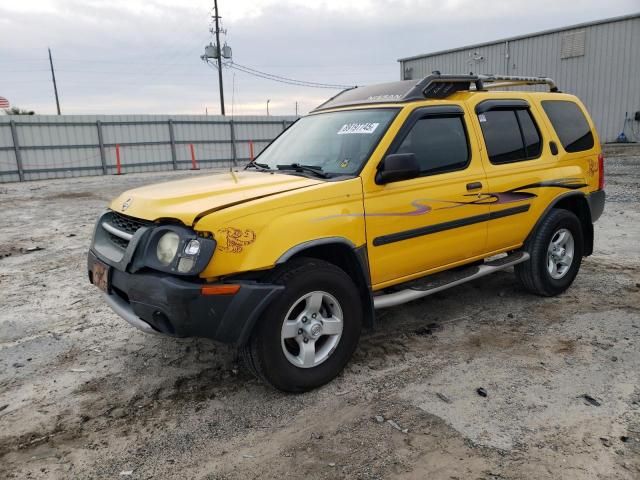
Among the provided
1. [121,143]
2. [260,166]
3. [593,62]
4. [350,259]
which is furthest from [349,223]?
[593,62]

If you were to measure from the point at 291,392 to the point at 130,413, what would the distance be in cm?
99

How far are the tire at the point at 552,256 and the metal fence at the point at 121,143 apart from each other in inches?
814

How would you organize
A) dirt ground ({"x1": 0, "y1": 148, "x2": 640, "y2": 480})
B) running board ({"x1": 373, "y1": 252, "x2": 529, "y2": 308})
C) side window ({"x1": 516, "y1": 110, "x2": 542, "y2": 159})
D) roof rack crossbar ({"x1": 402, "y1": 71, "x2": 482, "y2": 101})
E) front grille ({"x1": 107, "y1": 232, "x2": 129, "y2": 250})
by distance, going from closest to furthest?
dirt ground ({"x1": 0, "y1": 148, "x2": 640, "y2": 480})
front grille ({"x1": 107, "y1": 232, "x2": 129, "y2": 250})
running board ({"x1": 373, "y1": 252, "x2": 529, "y2": 308})
roof rack crossbar ({"x1": 402, "y1": 71, "x2": 482, "y2": 101})
side window ({"x1": 516, "y1": 110, "x2": 542, "y2": 159})

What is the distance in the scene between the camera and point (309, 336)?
3236mm

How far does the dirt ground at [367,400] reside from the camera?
2.59 meters

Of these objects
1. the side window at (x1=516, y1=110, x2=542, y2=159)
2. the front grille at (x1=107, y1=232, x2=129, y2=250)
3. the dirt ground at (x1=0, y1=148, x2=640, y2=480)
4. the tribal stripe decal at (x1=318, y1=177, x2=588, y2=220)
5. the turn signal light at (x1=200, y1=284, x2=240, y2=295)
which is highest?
the side window at (x1=516, y1=110, x2=542, y2=159)

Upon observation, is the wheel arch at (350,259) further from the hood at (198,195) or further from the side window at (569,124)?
the side window at (569,124)

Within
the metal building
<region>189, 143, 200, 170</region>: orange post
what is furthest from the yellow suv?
<region>189, 143, 200, 170</region>: orange post

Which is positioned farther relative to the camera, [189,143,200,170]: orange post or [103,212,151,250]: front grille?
[189,143,200,170]: orange post

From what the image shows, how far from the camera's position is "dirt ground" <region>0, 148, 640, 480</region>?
2.59m

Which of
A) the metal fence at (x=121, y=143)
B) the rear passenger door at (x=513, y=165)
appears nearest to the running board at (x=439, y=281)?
the rear passenger door at (x=513, y=165)

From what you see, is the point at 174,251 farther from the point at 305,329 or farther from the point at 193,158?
the point at 193,158

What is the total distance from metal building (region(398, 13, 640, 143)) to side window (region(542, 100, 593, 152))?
773 inches

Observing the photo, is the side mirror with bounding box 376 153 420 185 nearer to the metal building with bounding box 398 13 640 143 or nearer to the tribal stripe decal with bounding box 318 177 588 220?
the tribal stripe decal with bounding box 318 177 588 220
